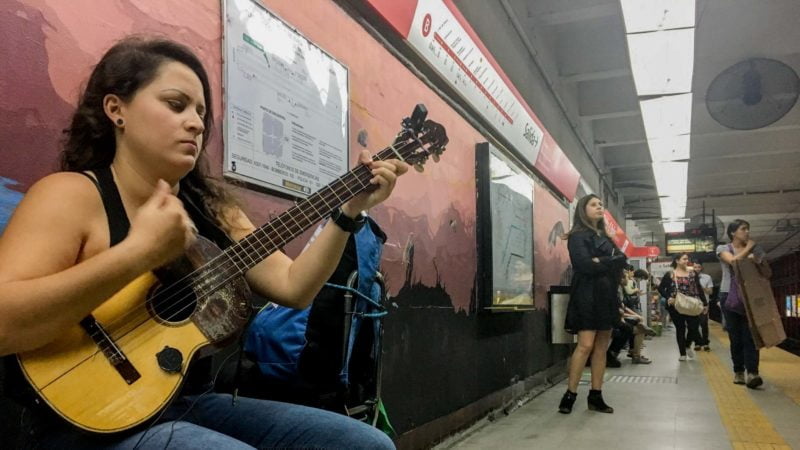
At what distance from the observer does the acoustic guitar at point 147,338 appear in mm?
857

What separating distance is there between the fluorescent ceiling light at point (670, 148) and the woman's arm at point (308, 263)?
793 centimetres

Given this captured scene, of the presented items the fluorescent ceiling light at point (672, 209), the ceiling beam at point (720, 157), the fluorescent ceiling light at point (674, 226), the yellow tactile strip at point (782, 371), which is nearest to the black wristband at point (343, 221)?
the yellow tactile strip at point (782, 371)

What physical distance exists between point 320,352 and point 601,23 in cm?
616

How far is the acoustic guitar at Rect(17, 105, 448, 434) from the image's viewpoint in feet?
2.81

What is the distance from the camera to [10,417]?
1162 millimetres

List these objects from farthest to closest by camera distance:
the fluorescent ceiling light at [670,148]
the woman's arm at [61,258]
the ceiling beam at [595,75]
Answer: the fluorescent ceiling light at [670,148], the ceiling beam at [595,75], the woman's arm at [61,258]

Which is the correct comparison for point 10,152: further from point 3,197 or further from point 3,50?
point 3,50

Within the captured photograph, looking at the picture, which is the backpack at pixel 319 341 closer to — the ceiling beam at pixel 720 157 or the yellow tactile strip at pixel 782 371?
the yellow tactile strip at pixel 782 371

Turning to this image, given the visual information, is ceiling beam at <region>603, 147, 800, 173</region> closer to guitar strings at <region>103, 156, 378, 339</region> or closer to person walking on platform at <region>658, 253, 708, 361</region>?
person walking on platform at <region>658, 253, 708, 361</region>

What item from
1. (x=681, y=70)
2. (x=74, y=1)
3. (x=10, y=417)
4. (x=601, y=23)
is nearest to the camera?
(x=10, y=417)

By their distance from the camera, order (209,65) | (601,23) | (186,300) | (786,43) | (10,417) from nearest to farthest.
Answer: (186,300) < (10,417) < (209,65) < (601,23) < (786,43)

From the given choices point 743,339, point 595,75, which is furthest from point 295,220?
point 595,75

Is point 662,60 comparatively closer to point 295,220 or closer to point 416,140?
point 416,140

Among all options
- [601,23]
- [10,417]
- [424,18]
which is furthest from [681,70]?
[10,417]
